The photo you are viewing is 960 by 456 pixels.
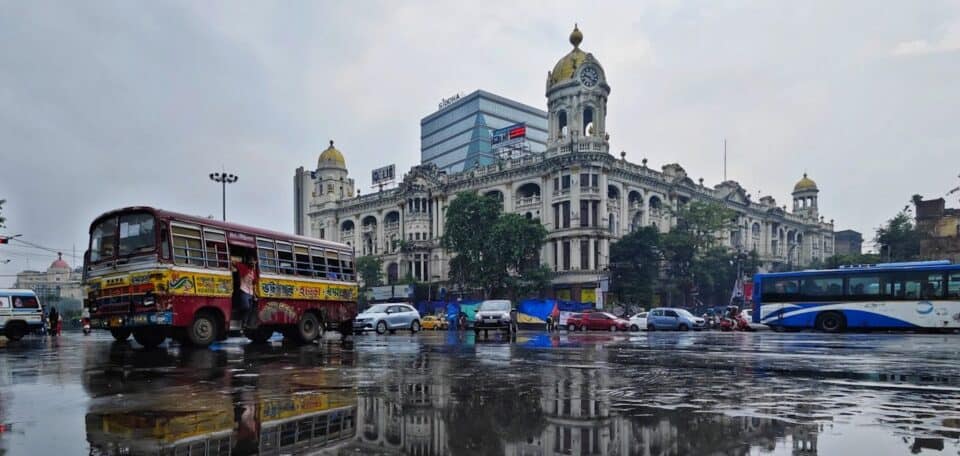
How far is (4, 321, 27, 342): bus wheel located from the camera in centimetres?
2414

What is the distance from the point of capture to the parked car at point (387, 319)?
29562 millimetres

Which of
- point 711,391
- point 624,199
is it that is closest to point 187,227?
point 711,391

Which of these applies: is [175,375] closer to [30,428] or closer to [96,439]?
[30,428]

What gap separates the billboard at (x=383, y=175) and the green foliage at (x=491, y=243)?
28.3 m

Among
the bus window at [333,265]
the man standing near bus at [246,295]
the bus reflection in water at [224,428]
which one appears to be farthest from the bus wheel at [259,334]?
the bus reflection in water at [224,428]

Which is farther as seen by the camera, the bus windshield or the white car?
the white car

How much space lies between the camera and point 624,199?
200 ft

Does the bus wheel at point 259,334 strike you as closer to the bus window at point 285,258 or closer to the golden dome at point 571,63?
the bus window at point 285,258

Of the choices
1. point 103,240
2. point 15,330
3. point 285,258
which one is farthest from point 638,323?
point 15,330

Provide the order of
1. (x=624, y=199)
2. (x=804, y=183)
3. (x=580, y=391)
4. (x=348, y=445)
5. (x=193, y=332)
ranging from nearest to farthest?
1. (x=348, y=445)
2. (x=580, y=391)
3. (x=193, y=332)
4. (x=624, y=199)
5. (x=804, y=183)

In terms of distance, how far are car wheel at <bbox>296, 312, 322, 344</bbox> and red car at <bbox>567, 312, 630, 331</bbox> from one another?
22073 mm

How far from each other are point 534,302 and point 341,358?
112 feet

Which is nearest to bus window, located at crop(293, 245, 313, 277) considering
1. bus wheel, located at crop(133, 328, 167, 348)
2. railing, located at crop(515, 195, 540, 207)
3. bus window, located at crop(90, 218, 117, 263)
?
bus wheel, located at crop(133, 328, 167, 348)

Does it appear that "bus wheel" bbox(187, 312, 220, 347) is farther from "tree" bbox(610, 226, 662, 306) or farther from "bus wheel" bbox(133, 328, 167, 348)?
"tree" bbox(610, 226, 662, 306)
